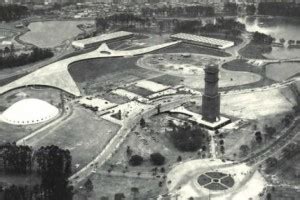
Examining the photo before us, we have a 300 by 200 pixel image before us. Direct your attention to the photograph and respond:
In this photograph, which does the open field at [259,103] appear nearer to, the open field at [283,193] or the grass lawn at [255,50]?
the open field at [283,193]

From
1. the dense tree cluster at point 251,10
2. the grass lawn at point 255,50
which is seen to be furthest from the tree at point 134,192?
the dense tree cluster at point 251,10

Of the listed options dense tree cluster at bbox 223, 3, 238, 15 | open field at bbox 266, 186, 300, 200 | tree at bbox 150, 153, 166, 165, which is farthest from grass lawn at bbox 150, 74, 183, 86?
dense tree cluster at bbox 223, 3, 238, 15

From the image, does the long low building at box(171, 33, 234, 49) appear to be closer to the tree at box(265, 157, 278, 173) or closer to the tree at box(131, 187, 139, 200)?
the tree at box(265, 157, 278, 173)

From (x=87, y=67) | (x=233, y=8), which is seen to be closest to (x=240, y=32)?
(x=233, y=8)

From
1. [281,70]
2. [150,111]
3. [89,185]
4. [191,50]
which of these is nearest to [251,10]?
[191,50]

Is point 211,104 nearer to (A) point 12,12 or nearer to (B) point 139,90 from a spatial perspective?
(B) point 139,90
